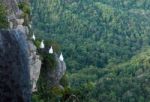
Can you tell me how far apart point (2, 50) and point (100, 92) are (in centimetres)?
9258

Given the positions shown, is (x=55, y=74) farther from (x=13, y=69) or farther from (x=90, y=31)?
(x=90, y=31)

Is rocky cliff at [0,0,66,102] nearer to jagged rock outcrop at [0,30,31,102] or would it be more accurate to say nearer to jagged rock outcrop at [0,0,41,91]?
jagged rock outcrop at [0,30,31,102]

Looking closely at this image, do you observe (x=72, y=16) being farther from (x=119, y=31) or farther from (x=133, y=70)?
(x=133, y=70)

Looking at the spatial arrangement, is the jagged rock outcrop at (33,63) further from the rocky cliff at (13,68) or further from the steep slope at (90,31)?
the steep slope at (90,31)

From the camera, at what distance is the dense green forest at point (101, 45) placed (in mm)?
105812

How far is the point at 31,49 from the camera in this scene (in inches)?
1071

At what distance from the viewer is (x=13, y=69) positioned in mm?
8969

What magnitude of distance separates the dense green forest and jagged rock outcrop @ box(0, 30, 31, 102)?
270ft

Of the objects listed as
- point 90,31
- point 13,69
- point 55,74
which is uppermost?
point 13,69

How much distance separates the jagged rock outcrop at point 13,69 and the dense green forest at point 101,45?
270 ft

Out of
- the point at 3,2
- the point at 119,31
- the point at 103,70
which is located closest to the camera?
the point at 3,2

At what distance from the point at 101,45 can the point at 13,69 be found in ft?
491

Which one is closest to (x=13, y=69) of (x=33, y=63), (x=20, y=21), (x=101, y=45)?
(x=20, y=21)

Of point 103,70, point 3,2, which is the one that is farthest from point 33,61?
point 103,70
